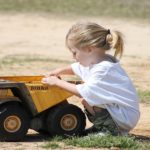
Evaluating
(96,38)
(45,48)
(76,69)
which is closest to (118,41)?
(96,38)

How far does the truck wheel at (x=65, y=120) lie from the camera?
7148 millimetres

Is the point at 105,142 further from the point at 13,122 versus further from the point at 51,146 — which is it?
the point at 13,122

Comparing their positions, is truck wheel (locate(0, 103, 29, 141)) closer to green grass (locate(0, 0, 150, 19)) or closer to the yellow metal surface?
the yellow metal surface

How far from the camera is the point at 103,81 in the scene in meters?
7.10

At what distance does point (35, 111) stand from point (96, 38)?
2.82 ft

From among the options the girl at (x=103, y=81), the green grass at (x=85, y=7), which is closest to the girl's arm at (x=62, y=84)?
the girl at (x=103, y=81)

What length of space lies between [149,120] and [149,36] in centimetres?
1314

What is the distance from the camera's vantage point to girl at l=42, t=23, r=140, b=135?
7086 millimetres

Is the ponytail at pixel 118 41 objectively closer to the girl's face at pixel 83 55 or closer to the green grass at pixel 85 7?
the girl's face at pixel 83 55

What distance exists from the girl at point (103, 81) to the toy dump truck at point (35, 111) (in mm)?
122

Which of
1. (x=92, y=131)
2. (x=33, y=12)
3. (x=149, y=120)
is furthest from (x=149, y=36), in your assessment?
(x=92, y=131)

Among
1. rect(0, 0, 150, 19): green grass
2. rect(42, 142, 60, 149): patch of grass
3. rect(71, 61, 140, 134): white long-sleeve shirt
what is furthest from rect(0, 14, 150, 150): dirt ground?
rect(0, 0, 150, 19): green grass

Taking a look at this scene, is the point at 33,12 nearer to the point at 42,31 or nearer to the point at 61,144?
the point at 42,31

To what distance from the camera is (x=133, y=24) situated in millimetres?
24375
